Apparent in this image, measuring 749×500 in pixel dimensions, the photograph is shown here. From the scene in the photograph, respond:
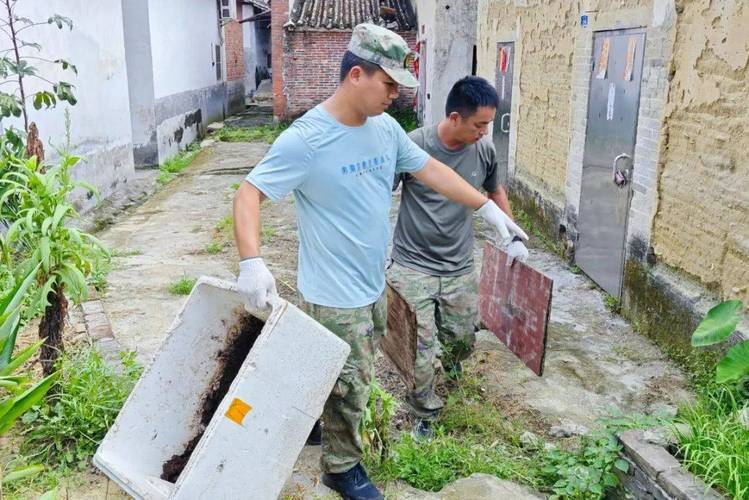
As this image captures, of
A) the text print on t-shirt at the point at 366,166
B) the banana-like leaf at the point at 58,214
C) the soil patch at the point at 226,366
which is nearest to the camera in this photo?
the text print on t-shirt at the point at 366,166

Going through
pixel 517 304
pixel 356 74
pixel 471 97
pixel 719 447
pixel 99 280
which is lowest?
pixel 99 280

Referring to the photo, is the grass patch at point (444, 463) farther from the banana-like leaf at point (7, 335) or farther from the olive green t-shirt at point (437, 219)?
the banana-like leaf at point (7, 335)

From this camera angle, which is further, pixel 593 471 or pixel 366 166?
pixel 593 471

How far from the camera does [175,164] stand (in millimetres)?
12312

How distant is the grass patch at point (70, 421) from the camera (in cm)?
311

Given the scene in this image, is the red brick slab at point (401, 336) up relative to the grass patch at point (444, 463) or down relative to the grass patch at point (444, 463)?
up

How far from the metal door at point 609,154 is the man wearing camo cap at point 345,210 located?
287cm

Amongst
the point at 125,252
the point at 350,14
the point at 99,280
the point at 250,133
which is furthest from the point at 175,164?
the point at 350,14

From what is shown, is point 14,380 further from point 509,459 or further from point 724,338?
point 724,338

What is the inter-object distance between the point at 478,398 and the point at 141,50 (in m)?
9.74

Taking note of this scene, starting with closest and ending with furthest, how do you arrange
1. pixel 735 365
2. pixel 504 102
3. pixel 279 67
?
1. pixel 735 365
2. pixel 504 102
3. pixel 279 67

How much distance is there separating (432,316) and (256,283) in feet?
4.29

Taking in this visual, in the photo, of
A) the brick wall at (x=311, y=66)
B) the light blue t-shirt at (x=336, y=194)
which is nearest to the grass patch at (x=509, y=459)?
the light blue t-shirt at (x=336, y=194)

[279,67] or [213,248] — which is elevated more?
[279,67]
